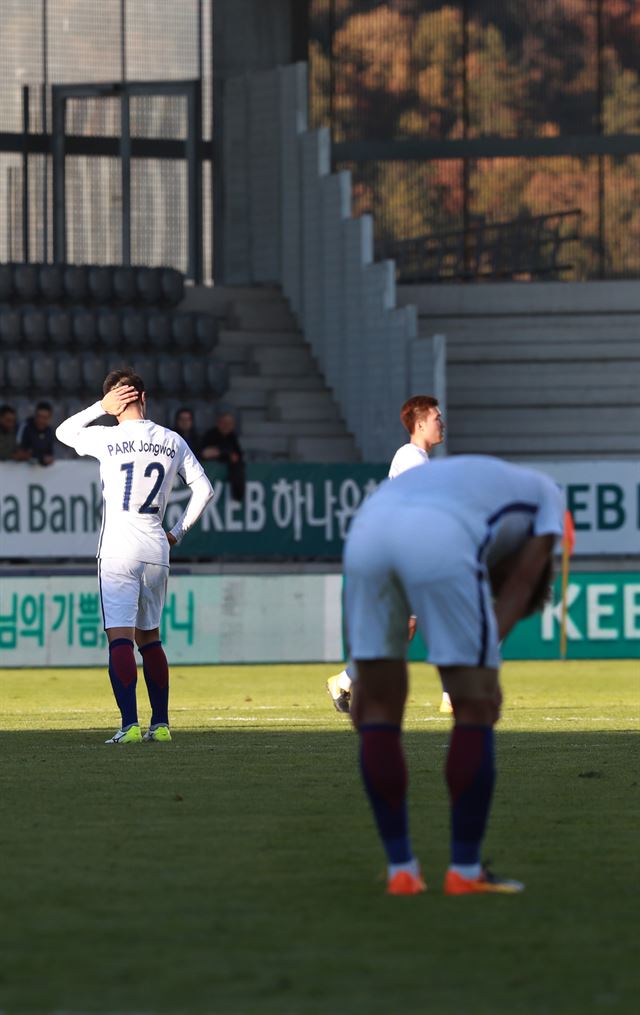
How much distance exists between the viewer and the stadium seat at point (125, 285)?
29.7 meters

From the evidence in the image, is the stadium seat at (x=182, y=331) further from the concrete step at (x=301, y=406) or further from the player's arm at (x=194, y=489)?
the player's arm at (x=194, y=489)

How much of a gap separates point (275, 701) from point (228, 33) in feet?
61.1

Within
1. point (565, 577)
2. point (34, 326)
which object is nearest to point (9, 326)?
point (34, 326)

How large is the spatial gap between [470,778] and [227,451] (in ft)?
60.5

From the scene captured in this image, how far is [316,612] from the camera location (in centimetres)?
2247

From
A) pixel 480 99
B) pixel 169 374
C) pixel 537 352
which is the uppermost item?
pixel 480 99

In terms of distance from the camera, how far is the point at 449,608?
5.84 m

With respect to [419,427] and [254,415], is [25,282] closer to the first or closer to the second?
[254,415]

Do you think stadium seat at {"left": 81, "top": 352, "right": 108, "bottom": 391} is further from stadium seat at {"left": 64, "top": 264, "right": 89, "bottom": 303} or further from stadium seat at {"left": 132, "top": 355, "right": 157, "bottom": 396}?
stadium seat at {"left": 64, "top": 264, "right": 89, "bottom": 303}

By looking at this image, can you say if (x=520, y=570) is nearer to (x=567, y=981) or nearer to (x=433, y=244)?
(x=567, y=981)

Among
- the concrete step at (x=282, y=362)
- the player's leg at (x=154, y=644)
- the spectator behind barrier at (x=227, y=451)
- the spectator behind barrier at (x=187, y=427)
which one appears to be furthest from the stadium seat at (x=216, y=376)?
the player's leg at (x=154, y=644)

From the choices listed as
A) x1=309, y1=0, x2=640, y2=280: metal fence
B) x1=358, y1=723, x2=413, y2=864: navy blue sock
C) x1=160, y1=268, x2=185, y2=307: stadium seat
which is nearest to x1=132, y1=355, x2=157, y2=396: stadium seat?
x1=160, y1=268, x2=185, y2=307: stadium seat

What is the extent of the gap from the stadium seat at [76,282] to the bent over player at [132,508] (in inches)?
725

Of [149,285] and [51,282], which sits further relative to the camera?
[149,285]
